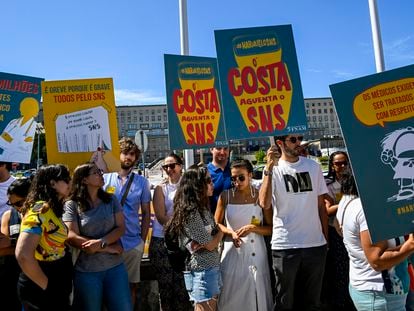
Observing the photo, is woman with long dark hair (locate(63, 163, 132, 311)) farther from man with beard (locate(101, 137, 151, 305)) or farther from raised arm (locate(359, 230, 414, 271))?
raised arm (locate(359, 230, 414, 271))

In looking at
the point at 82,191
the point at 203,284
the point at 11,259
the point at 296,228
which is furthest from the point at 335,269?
the point at 11,259

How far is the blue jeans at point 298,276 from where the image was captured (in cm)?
356

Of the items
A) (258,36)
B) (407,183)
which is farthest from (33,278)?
(258,36)

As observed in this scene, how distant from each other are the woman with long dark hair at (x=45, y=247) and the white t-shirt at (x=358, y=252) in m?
2.15

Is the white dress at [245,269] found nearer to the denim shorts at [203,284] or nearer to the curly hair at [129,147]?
the denim shorts at [203,284]

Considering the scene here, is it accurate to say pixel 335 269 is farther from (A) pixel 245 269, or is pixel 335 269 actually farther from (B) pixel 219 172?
(B) pixel 219 172

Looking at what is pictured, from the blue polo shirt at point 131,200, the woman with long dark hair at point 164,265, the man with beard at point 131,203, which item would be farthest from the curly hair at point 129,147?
the woman with long dark hair at point 164,265

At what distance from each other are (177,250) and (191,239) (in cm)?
21

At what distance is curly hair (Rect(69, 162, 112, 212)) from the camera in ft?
11.3

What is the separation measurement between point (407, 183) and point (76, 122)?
364 cm

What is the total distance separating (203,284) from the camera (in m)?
3.40

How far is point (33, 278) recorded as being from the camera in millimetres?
2842

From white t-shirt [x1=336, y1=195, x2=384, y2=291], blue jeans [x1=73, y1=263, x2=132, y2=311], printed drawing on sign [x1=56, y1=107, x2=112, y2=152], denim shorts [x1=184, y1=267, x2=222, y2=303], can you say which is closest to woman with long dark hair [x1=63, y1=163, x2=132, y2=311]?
blue jeans [x1=73, y1=263, x2=132, y2=311]

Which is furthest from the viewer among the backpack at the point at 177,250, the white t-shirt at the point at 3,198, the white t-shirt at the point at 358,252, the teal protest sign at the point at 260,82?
the white t-shirt at the point at 3,198
